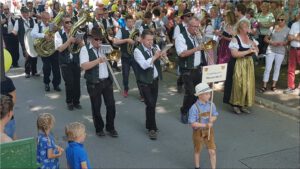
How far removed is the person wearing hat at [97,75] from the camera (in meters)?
6.56

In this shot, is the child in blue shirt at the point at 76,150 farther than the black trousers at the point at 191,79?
No

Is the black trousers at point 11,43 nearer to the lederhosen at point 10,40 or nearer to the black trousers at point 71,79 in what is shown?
the lederhosen at point 10,40

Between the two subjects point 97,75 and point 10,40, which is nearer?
point 97,75

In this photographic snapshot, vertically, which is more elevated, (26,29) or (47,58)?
(26,29)

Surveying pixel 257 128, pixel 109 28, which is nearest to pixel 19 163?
pixel 257 128

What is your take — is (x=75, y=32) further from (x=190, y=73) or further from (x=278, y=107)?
(x=278, y=107)

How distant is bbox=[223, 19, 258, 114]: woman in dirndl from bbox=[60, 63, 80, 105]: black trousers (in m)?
3.07

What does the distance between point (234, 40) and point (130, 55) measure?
8.73 ft

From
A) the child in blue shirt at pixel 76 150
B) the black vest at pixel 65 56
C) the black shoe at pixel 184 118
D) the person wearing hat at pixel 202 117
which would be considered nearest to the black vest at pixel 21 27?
the black vest at pixel 65 56

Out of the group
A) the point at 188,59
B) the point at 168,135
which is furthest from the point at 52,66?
the point at 168,135

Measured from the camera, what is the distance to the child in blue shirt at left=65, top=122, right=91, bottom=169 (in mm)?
4309

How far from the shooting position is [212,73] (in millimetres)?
5668

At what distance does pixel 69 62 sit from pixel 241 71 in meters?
3.39

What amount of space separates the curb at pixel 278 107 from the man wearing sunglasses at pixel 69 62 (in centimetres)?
381
